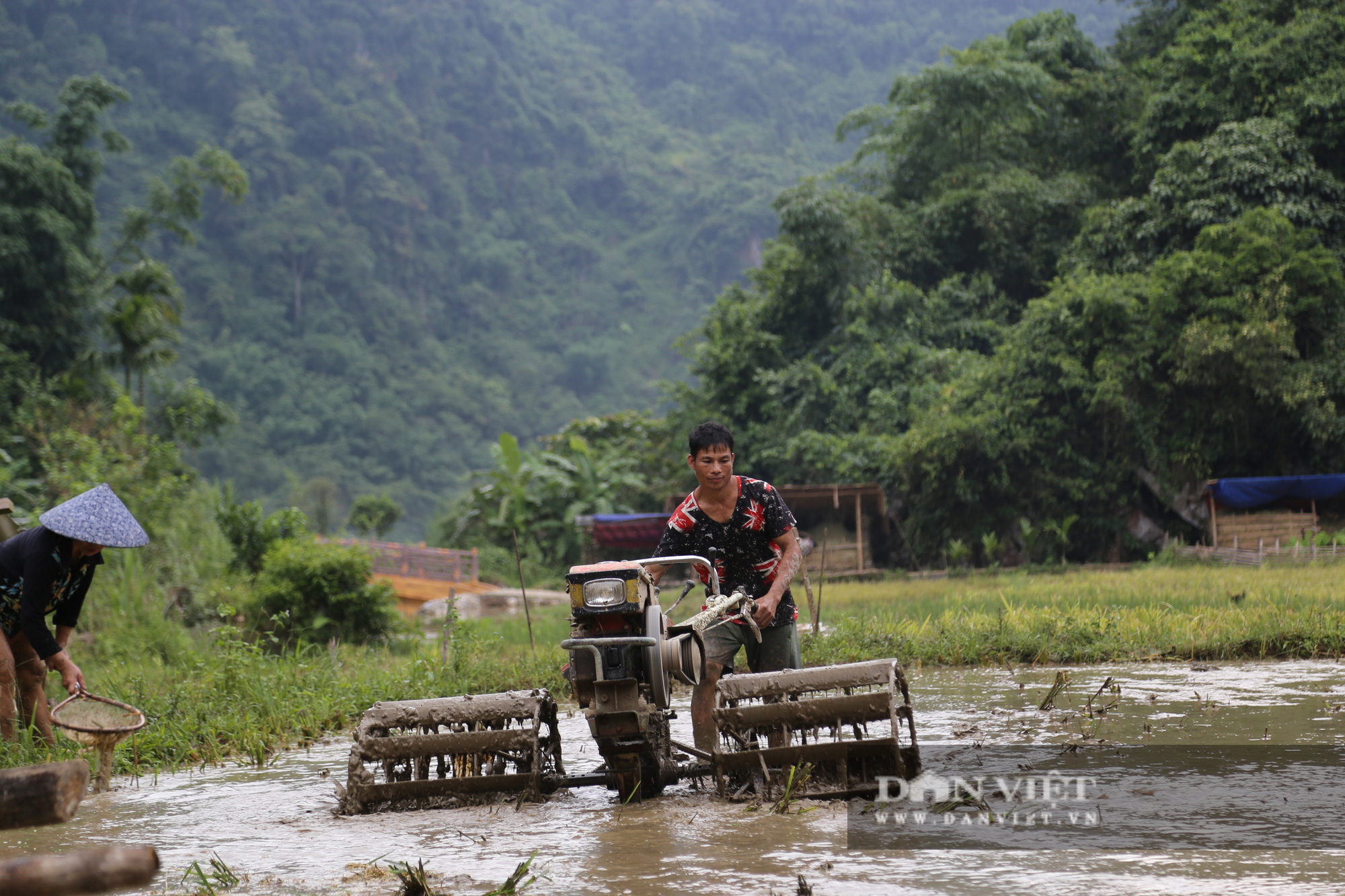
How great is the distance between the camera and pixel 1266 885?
10.3 feet

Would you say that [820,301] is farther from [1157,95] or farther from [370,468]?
[370,468]

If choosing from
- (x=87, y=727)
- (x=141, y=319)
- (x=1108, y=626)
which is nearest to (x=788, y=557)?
(x=87, y=727)

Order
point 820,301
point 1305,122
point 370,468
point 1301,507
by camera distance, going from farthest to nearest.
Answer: point 370,468 → point 820,301 → point 1305,122 → point 1301,507

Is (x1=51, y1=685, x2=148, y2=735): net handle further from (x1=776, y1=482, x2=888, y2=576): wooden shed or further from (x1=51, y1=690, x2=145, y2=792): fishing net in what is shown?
(x1=776, y1=482, x2=888, y2=576): wooden shed

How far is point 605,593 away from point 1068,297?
20149 mm

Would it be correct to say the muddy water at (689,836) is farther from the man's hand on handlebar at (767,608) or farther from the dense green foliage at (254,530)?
the dense green foliage at (254,530)

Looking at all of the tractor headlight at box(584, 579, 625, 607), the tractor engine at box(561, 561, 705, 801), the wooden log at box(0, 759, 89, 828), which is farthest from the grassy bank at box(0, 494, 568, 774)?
the wooden log at box(0, 759, 89, 828)

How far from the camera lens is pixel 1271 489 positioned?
64.9ft

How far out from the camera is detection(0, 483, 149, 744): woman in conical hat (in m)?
5.39

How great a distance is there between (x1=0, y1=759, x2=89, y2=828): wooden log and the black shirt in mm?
3463

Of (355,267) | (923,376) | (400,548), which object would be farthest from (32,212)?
(355,267)

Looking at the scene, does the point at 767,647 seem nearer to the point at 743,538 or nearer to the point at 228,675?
the point at 743,538

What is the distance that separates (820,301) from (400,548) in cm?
1226

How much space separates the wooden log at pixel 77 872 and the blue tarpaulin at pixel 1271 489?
67.8 feet
